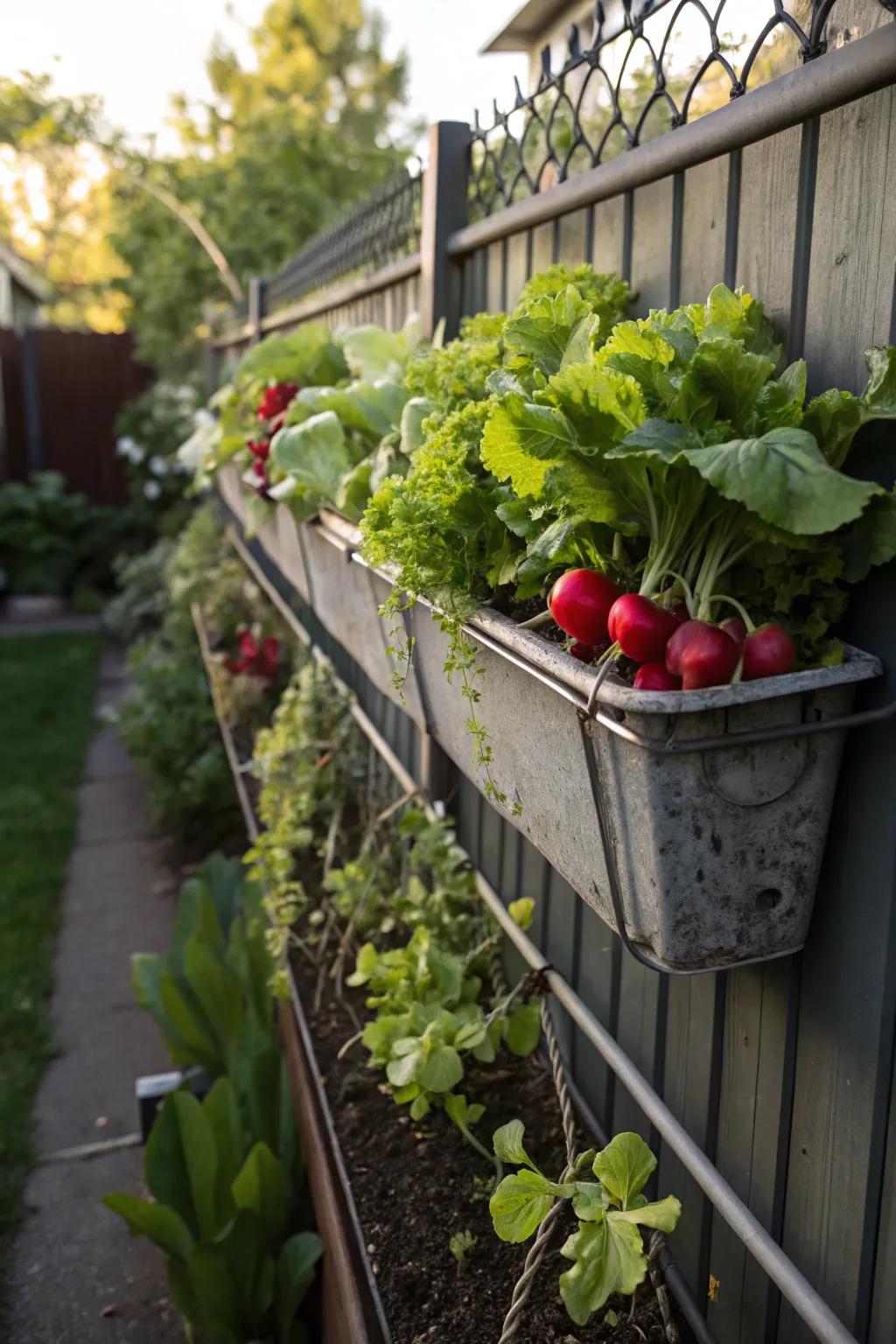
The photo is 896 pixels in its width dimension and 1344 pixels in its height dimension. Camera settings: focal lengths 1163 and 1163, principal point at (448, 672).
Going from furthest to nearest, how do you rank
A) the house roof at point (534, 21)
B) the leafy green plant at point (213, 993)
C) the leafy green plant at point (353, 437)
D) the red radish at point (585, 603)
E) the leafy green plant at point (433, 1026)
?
the leafy green plant at point (213, 993) → the house roof at point (534, 21) → the leafy green plant at point (353, 437) → the leafy green plant at point (433, 1026) → the red radish at point (585, 603)

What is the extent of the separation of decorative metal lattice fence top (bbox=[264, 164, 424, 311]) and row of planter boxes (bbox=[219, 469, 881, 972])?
6.72 feet

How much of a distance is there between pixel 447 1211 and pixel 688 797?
43.4 inches

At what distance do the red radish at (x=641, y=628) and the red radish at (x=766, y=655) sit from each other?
8cm

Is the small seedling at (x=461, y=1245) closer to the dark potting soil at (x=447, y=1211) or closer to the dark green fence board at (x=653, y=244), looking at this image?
the dark potting soil at (x=447, y=1211)

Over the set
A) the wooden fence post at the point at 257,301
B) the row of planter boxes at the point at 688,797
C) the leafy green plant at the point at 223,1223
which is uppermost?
the wooden fence post at the point at 257,301

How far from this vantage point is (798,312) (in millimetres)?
1236

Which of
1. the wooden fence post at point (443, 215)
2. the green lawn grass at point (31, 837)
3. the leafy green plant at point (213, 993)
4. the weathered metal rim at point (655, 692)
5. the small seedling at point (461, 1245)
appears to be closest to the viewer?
the weathered metal rim at point (655, 692)

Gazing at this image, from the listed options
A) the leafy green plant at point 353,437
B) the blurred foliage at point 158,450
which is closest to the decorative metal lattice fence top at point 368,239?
the leafy green plant at point 353,437

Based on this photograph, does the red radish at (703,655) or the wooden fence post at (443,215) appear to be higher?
the wooden fence post at (443,215)

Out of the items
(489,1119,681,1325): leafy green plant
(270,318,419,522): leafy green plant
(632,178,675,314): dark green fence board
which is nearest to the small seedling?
(489,1119,681,1325): leafy green plant

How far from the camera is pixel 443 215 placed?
98.7 inches

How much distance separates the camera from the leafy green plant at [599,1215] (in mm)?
1198

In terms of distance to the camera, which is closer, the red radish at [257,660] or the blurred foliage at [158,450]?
the red radish at [257,660]

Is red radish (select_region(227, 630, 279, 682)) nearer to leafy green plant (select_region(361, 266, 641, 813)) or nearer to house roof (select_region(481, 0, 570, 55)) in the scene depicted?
house roof (select_region(481, 0, 570, 55))
